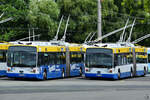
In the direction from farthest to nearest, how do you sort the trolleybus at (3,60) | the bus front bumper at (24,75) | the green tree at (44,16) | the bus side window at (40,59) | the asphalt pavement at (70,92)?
the green tree at (44,16)
the trolleybus at (3,60)
the bus side window at (40,59)
the bus front bumper at (24,75)
the asphalt pavement at (70,92)

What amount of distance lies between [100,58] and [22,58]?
502cm

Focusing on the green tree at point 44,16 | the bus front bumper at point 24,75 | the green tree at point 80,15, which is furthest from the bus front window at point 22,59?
the green tree at point 80,15

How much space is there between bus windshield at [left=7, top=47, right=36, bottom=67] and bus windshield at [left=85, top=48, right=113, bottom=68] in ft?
13.6

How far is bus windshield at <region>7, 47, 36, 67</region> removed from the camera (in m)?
28.3

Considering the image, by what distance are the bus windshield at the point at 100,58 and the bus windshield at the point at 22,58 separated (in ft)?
13.6

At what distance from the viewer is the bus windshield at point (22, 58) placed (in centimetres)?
2834

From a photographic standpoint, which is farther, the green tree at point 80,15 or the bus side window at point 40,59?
the green tree at point 80,15

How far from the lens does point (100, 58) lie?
100 feet

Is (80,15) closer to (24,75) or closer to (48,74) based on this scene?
(48,74)

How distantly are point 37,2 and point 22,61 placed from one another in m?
27.3

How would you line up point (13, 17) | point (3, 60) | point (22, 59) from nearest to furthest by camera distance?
point (22, 59)
point (3, 60)
point (13, 17)

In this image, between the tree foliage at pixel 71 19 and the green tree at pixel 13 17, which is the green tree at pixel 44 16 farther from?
the green tree at pixel 13 17

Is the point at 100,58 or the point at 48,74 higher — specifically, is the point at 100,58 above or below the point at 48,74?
above

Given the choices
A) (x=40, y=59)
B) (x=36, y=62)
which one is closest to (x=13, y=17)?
(x=40, y=59)
